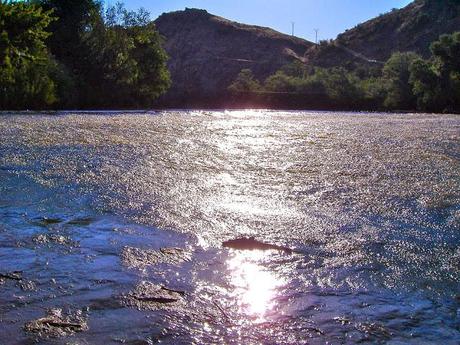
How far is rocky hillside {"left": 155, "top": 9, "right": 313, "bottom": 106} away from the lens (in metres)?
92.4

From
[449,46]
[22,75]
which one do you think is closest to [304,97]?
[449,46]

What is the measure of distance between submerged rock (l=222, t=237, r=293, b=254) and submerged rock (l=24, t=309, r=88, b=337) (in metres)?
1.49

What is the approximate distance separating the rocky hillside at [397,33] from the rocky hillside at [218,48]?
7.03 metres

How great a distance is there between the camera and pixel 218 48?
103m

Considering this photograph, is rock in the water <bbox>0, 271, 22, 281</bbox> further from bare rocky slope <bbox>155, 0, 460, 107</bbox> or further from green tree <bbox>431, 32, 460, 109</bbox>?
bare rocky slope <bbox>155, 0, 460, 107</bbox>

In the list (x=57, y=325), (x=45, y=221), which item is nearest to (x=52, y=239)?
(x=45, y=221)

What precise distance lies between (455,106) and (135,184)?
40.6 metres

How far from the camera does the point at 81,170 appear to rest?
7402 millimetres

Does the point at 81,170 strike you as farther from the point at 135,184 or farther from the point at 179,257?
the point at 179,257

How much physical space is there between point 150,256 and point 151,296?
0.73 metres

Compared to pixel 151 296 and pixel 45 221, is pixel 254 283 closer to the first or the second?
pixel 151 296

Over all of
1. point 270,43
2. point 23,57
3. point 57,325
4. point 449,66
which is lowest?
point 57,325

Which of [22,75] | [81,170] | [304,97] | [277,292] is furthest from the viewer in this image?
[304,97]

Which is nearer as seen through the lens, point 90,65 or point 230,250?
point 230,250
